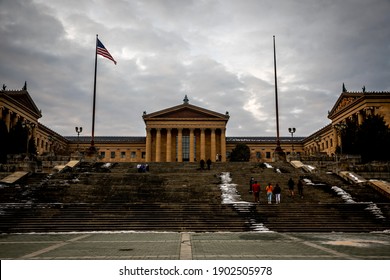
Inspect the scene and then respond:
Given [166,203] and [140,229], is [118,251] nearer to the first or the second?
[140,229]

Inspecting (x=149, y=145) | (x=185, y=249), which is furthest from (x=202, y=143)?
(x=185, y=249)

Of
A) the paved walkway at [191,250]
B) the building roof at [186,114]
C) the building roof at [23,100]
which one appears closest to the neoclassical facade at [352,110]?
the building roof at [186,114]

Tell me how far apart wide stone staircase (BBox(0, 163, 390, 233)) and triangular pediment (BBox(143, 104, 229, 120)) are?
51.6 metres

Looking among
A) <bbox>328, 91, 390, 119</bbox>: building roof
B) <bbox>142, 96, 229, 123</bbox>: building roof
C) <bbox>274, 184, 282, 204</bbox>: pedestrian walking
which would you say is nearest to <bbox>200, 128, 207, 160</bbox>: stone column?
<bbox>142, 96, 229, 123</bbox>: building roof

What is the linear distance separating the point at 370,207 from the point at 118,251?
16106 millimetres

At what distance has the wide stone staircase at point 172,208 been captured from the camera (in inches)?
693

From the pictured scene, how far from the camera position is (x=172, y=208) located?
66.2 ft

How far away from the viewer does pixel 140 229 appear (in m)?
17.3

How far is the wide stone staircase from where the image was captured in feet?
57.7

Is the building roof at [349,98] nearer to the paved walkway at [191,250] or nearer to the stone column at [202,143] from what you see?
the stone column at [202,143]

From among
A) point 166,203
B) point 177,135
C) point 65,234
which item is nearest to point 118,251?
point 65,234

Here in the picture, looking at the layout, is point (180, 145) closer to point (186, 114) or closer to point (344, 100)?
point (186, 114)

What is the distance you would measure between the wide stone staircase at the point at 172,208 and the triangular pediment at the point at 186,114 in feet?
169

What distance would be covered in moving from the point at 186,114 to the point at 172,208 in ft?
200
